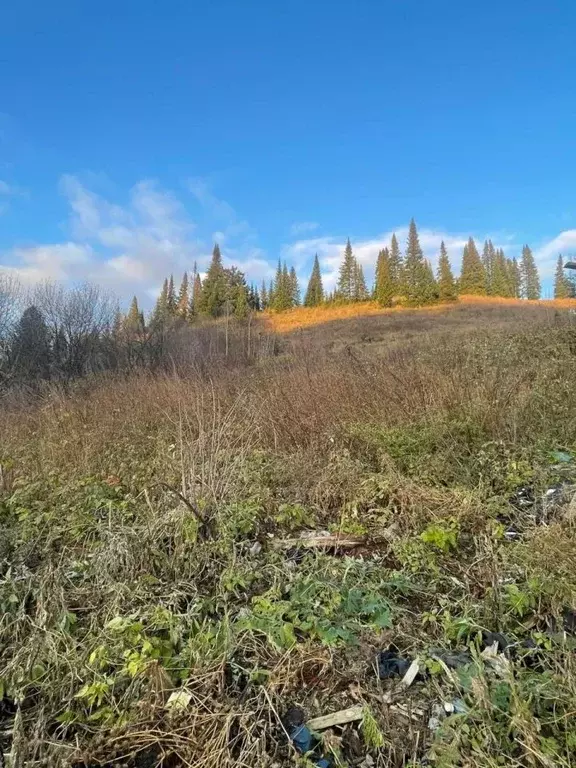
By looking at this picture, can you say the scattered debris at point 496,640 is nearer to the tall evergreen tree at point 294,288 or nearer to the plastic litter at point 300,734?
the plastic litter at point 300,734

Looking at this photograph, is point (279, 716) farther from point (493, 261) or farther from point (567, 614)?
point (493, 261)

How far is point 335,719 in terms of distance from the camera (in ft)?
5.80

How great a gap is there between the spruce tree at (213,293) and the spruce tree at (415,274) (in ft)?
65.6

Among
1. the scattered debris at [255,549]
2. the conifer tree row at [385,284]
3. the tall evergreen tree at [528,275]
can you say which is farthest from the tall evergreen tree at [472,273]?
the scattered debris at [255,549]

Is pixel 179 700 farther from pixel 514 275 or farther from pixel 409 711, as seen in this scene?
pixel 514 275

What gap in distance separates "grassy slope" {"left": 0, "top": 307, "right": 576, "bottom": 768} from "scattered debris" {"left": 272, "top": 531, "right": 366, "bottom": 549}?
11cm

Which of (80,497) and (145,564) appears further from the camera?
(80,497)

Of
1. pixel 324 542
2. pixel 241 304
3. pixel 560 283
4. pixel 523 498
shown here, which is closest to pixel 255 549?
pixel 324 542

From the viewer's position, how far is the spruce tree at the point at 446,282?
150 feet

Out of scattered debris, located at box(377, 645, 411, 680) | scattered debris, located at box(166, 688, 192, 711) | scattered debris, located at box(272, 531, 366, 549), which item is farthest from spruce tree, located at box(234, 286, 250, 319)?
scattered debris, located at box(166, 688, 192, 711)

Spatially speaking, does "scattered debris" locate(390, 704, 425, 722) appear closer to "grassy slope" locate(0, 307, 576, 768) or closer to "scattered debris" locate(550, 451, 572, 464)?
"grassy slope" locate(0, 307, 576, 768)

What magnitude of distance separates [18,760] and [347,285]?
5923cm

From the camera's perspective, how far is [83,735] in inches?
67.9

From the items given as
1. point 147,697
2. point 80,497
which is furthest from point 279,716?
point 80,497
